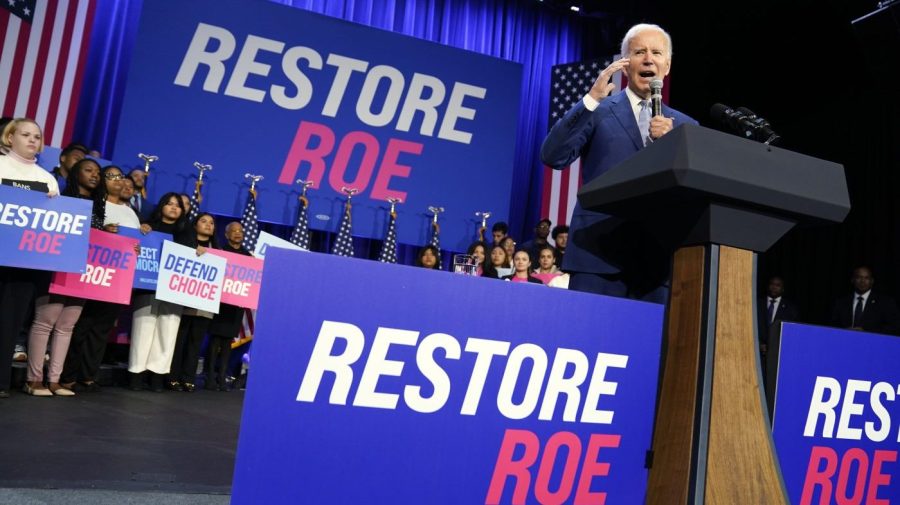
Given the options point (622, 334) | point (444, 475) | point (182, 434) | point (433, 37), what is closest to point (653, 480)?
point (622, 334)

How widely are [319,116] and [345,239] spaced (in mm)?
1409

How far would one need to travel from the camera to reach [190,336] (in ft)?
19.8

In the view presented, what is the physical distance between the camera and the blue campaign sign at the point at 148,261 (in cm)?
541

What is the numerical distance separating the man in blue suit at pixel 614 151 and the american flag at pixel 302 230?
246 inches

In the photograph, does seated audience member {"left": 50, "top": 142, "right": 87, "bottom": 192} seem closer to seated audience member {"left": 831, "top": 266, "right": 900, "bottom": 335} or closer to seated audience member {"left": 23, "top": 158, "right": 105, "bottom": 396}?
seated audience member {"left": 23, "top": 158, "right": 105, "bottom": 396}

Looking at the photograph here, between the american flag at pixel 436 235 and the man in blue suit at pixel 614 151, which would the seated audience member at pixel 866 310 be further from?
the man in blue suit at pixel 614 151

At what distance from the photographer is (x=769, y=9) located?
8148 mm

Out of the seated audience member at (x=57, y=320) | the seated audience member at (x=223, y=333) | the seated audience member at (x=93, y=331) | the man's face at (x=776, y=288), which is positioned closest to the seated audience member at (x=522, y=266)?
the seated audience member at (x=223, y=333)

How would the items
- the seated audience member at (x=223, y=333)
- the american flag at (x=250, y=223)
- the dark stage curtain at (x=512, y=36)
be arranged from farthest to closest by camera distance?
the dark stage curtain at (x=512, y=36) → the american flag at (x=250, y=223) → the seated audience member at (x=223, y=333)

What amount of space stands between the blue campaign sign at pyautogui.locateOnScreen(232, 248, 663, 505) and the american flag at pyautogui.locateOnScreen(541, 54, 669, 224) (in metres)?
7.52

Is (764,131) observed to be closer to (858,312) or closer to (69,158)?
(69,158)

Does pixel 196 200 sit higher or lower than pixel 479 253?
higher

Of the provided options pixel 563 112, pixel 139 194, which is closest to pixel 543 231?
pixel 563 112

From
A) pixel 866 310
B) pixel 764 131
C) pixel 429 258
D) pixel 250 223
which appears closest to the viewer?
pixel 764 131
